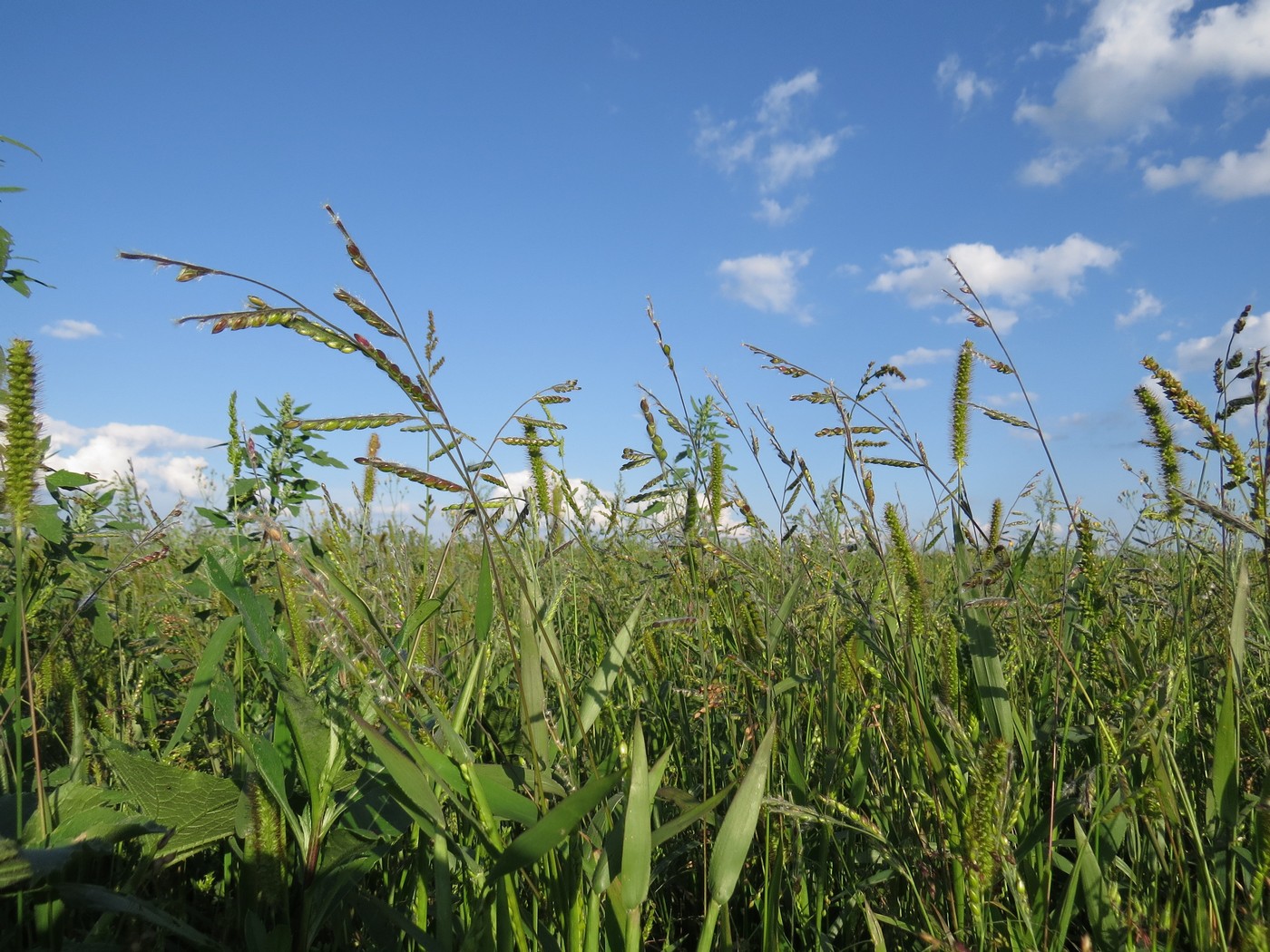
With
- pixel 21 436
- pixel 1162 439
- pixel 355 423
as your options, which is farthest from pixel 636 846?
pixel 1162 439

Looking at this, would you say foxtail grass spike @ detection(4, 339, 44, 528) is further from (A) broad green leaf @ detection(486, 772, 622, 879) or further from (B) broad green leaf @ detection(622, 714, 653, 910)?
(B) broad green leaf @ detection(622, 714, 653, 910)

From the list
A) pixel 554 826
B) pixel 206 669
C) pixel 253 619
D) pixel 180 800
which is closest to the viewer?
pixel 554 826

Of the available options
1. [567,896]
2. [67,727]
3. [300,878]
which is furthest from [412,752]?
[67,727]

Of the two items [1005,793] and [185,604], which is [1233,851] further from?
[185,604]

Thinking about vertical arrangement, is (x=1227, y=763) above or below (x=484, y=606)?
below

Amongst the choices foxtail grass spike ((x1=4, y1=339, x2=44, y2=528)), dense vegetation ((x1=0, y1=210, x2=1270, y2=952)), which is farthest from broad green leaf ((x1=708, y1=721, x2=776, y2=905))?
foxtail grass spike ((x1=4, y1=339, x2=44, y2=528))

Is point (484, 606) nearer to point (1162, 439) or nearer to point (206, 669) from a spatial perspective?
point (206, 669)

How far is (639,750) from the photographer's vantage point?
109 centimetres

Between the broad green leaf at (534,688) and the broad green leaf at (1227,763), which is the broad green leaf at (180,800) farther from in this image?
the broad green leaf at (1227,763)

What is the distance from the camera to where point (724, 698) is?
2006 mm

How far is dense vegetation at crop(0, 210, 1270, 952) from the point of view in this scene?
3.60 feet

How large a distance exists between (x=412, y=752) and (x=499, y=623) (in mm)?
1478

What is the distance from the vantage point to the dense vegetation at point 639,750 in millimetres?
1099

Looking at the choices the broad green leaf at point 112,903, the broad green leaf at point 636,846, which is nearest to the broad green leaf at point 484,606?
the broad green leaf at point 636,846
